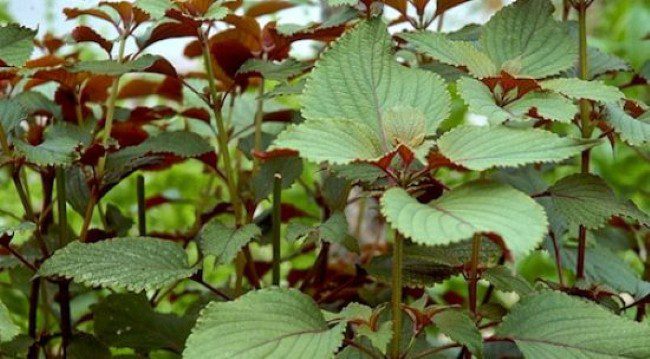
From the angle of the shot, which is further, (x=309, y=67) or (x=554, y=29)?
(x=309, y=67)

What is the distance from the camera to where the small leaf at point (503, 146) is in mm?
562

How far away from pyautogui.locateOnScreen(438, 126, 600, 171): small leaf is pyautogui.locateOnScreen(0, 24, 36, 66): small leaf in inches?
14.8

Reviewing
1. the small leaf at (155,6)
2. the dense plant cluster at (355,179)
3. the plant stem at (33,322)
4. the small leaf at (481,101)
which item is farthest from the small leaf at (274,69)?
the plant stem at (33,322)

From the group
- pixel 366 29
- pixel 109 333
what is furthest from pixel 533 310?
pixel 109 333

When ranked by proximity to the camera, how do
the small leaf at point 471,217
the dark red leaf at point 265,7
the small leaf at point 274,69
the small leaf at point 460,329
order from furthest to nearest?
1. the dark red leaf at point 265,7
2. the small leaf at point 274,69
3. the small leaf at point 460,329
4. the small leaf at point 471,217

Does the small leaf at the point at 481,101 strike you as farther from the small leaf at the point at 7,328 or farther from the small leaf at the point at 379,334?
the small leaf at the point at 7,328

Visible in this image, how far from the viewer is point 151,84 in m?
1.14

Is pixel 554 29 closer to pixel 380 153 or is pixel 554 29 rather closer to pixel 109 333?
pixel 380 153

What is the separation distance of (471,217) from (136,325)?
18.1 inches

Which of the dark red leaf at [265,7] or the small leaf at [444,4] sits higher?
the small leaf at [444,4]

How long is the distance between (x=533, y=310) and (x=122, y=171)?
0.45 m

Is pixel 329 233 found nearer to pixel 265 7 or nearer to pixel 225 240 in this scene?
pixel 225 240

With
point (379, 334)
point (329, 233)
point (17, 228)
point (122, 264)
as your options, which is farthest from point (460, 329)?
point (17, 228)

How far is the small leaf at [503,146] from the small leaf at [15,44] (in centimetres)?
38
